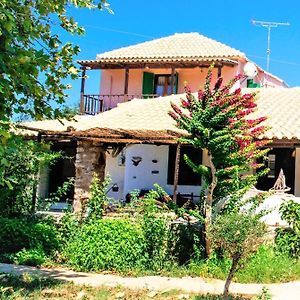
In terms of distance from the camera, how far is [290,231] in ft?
37.2

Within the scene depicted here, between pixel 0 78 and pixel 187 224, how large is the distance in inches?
262

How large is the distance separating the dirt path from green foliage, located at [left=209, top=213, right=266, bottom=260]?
4.24ft

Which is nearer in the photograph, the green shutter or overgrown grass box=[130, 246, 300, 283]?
overgrown grass box=[130, 246, 300, 283]

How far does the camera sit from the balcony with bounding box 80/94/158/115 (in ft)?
79.9

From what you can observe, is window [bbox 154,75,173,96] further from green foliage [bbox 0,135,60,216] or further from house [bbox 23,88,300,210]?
green foliage [bbox 0,135,60,216]

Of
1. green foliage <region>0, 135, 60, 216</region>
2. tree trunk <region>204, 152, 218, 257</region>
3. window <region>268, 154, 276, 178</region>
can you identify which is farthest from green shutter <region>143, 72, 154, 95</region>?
tree trunk <region>204, 152, 218, 257</region>

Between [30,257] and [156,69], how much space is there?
594 inches

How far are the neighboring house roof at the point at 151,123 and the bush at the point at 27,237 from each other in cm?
288

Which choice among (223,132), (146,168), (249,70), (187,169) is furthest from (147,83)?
(223,132)

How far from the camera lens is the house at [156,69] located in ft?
77.9

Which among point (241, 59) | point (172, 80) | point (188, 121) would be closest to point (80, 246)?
point (188, 121)

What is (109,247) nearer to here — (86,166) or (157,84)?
(86,166)

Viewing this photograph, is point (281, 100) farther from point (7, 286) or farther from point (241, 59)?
point (7, 286)

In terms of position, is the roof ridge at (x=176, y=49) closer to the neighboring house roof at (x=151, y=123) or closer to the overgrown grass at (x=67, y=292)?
the neighboring house roof at (x=151, y=123)
